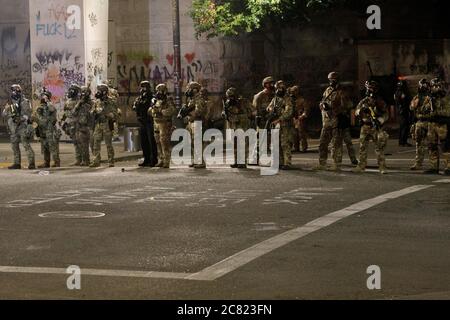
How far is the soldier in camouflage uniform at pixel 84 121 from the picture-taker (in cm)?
2219

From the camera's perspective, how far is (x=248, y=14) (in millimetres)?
31359

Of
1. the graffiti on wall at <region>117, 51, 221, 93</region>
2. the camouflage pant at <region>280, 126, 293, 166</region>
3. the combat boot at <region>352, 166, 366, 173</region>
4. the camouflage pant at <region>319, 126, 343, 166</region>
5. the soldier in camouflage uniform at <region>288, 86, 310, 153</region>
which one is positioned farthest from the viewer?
the graffiti on wall at <region>117, 51, 221, 93</region>

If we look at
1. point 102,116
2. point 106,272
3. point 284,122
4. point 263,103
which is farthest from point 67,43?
point 106,272

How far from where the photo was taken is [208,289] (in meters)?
9.41

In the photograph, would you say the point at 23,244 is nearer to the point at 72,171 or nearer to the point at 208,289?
the point at 208,289

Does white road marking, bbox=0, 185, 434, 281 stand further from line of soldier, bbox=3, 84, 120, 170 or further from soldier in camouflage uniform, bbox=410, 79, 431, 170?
line of soldier, bbox=3, 84, 120, 170

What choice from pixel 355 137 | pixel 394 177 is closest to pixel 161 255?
pixel 394 177

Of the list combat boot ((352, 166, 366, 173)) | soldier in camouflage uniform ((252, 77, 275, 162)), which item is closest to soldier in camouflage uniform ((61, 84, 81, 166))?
soldier in camouflage uniform ((252, 77, 275, 162))

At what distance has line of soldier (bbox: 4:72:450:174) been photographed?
62.7 ft

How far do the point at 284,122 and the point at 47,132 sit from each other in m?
5.44

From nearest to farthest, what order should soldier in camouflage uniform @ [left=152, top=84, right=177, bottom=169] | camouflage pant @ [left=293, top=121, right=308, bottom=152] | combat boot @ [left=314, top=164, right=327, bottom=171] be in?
combat boot @ [left=314, top=164, right=327, bottom=171], soldier in camouflage uniform @ [left=152, top=84, right=177, bottom=169], camouflage pant @ [left=293, top=121, right=308, bottom=152]
